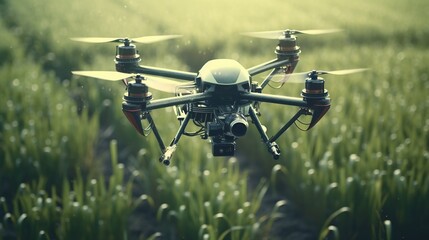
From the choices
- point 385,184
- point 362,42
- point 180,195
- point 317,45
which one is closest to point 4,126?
point 180,195

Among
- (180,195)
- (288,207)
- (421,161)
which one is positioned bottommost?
(288,207)

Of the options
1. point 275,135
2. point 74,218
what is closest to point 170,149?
point 275,135

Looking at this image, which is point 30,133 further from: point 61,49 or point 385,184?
point 61,49

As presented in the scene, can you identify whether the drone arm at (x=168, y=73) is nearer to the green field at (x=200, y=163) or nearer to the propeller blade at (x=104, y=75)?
the propeller blade at (x=104, y=75)

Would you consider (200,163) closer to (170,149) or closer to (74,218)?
(74,218)

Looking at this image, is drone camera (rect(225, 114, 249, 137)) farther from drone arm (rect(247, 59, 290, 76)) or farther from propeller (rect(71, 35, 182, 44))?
propeller (rect(71, 35, 182, 44))

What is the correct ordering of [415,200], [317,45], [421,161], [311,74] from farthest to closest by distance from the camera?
[317,45]
[421,161]
[415,200]
[311,74]

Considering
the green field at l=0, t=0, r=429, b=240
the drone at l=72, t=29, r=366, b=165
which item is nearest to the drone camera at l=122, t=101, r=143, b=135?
the drone at l=72, t=29, r=366, b=165
